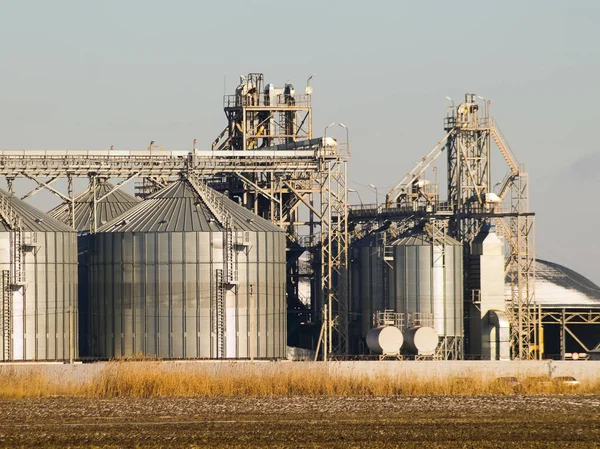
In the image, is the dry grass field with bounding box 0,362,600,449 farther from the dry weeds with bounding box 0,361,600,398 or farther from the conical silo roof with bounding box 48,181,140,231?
the conical silo roof with bounding box 48,181,140,231

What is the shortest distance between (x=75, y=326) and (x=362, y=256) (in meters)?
21.7

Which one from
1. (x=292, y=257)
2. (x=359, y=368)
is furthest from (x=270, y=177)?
(x=359, y=368)

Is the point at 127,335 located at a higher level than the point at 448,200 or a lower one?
lower

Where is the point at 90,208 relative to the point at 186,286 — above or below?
above

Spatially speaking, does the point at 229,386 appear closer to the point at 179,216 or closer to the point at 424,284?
the point at 179,216

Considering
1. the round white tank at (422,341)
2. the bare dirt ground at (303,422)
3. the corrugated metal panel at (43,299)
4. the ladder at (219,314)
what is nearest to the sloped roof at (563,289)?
the round white tank at (422,341)

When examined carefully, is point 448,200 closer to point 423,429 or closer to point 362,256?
point 362,256

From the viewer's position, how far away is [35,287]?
9638 centimetres

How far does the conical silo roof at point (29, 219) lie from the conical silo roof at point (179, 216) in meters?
3.43

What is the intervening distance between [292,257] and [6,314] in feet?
87.8

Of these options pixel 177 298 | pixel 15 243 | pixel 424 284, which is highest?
pixel 15 243

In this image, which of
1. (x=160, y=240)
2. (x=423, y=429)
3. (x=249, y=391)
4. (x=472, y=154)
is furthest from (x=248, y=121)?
(x=423, y=429)

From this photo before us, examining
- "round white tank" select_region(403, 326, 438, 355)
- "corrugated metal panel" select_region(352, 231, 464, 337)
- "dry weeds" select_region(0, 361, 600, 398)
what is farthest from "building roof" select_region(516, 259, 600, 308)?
"dry weeds" select_region(0, 361, 600, 398)

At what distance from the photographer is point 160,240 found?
9838 cm
